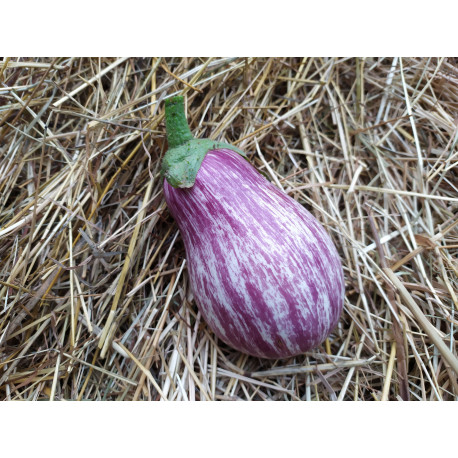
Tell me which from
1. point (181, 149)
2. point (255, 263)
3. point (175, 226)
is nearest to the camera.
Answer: point (255, 263)

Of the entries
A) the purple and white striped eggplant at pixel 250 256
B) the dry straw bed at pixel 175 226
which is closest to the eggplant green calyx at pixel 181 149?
the purple and white striped eggplant at pixel 250 256

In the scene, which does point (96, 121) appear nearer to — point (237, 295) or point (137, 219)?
point (137, 219)

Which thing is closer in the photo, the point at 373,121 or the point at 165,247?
the point at 165,247

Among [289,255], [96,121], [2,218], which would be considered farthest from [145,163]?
[289,255]

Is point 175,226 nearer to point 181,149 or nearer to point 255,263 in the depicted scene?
point 181,149

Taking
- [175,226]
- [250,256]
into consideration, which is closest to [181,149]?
[175,226]
